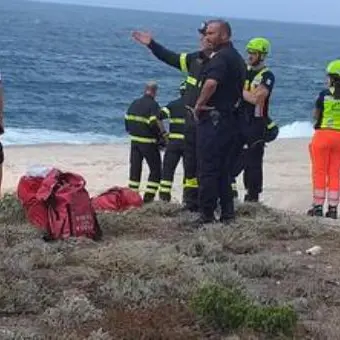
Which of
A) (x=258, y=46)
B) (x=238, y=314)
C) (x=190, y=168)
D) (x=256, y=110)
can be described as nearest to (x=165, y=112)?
(x=256, y=110)

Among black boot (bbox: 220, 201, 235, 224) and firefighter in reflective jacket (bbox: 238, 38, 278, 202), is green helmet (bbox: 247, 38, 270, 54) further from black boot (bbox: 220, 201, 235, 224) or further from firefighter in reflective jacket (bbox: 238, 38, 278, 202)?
black boot (bbox: 220, 201, 235, 224)

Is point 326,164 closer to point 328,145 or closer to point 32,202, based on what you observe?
point 328,145

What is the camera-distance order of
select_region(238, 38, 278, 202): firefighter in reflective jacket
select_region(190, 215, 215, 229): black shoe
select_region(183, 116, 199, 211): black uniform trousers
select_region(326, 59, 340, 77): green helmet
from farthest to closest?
select_region(326, 59, 340, 77): green helmet < select_region(238, 38, 278, 202): firefighter in reflective jacket < select_region(183, 116, 199, 211): black uniform trousers < select_region(190, 215, 215, 229): black shoe

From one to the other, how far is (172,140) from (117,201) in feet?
5.17

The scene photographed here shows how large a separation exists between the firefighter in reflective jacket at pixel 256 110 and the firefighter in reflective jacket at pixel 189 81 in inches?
23.6

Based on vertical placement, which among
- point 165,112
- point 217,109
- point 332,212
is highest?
point 217,109

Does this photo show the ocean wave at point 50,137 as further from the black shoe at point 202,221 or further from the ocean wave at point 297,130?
the black shoe at point 202,221

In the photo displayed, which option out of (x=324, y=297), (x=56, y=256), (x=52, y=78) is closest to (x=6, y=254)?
(x=56, y=256)

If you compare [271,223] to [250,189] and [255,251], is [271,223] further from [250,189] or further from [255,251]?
[250,189]

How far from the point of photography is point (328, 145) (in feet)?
35.3

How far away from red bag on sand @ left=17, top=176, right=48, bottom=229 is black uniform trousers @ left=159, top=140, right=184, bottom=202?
285 cm

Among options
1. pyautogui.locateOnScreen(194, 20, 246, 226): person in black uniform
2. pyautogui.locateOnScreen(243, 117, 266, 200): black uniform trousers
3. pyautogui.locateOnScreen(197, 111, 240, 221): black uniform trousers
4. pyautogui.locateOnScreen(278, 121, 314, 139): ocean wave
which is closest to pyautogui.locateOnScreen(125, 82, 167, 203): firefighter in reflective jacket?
pyautogui.locateOnScreen(243, 117, 266, 200): black uniform trousers

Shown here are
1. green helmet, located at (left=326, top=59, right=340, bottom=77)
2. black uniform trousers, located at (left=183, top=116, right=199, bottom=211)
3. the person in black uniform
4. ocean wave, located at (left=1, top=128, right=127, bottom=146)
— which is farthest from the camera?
ocean wave, located at (left=1, top=128, right=127, bottom=146)

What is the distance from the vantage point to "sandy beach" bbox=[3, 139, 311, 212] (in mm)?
16125
